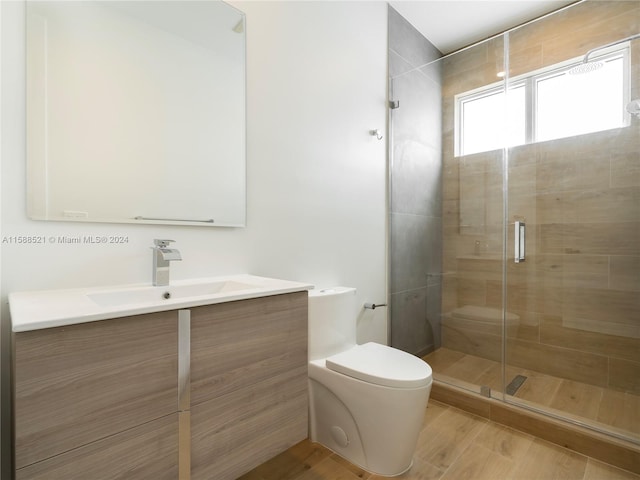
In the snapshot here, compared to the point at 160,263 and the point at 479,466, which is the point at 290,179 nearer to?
the point at 160,263

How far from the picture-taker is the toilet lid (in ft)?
4.39

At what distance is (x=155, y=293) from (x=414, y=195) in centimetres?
189

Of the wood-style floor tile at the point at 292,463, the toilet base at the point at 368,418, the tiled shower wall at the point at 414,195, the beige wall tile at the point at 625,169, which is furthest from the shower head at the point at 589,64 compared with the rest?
the wood-style floor tile at the point at 292,463

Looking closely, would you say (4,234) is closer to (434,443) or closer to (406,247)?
(434,443)

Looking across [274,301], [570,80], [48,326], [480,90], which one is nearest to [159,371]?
[48,326]

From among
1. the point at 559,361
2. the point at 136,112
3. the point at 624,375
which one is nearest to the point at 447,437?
the point at 559,361

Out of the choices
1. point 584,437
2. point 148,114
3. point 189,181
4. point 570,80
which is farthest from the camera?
point 570,80

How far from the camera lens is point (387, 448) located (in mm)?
1396

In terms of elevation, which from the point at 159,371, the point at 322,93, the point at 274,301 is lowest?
the point at 159,371

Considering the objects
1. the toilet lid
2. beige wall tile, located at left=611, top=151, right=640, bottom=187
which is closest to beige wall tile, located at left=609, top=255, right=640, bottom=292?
beige wall tile, located at left=611, top=151, right=640, bottom=187

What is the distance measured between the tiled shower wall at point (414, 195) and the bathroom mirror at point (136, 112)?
1278 mm

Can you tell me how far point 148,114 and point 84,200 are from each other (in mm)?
385

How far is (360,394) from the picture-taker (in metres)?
1.41

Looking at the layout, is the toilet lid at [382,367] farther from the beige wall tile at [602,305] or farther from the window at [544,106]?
the window at [544,106]
